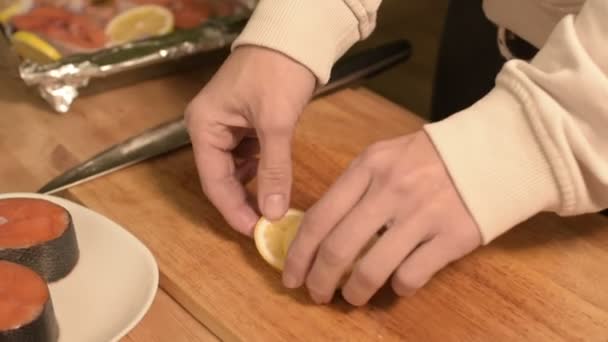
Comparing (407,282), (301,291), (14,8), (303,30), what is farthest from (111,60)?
(407,282)

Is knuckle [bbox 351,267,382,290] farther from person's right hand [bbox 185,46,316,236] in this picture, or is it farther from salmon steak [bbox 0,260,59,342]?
salmon steak [bbox 0,260,59,342]

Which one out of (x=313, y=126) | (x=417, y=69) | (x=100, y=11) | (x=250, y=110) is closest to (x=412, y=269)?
(x=250, y=110)

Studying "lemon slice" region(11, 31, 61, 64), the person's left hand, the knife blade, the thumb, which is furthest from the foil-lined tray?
the person's left hand

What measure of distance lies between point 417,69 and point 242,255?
881mm

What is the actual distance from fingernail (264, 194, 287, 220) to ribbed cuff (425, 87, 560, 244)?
179 mm

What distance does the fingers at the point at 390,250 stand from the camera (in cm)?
70

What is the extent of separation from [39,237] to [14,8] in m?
0.66

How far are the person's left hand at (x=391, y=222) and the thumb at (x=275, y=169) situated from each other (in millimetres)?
76

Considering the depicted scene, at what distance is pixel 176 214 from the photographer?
91 cm

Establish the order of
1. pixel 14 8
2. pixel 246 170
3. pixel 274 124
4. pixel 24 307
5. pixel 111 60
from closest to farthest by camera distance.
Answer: pixel 24 307
pixel 274 124
pixel 246 170
pixel 111 60
pixel 14 8

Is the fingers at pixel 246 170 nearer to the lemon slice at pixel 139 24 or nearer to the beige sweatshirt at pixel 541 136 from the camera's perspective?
the beige sweatshirt at pixel 541 136

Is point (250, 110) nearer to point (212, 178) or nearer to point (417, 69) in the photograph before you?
point (212, 178)

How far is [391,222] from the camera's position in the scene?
72cm

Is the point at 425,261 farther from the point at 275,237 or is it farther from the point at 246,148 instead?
the point at 246,148
